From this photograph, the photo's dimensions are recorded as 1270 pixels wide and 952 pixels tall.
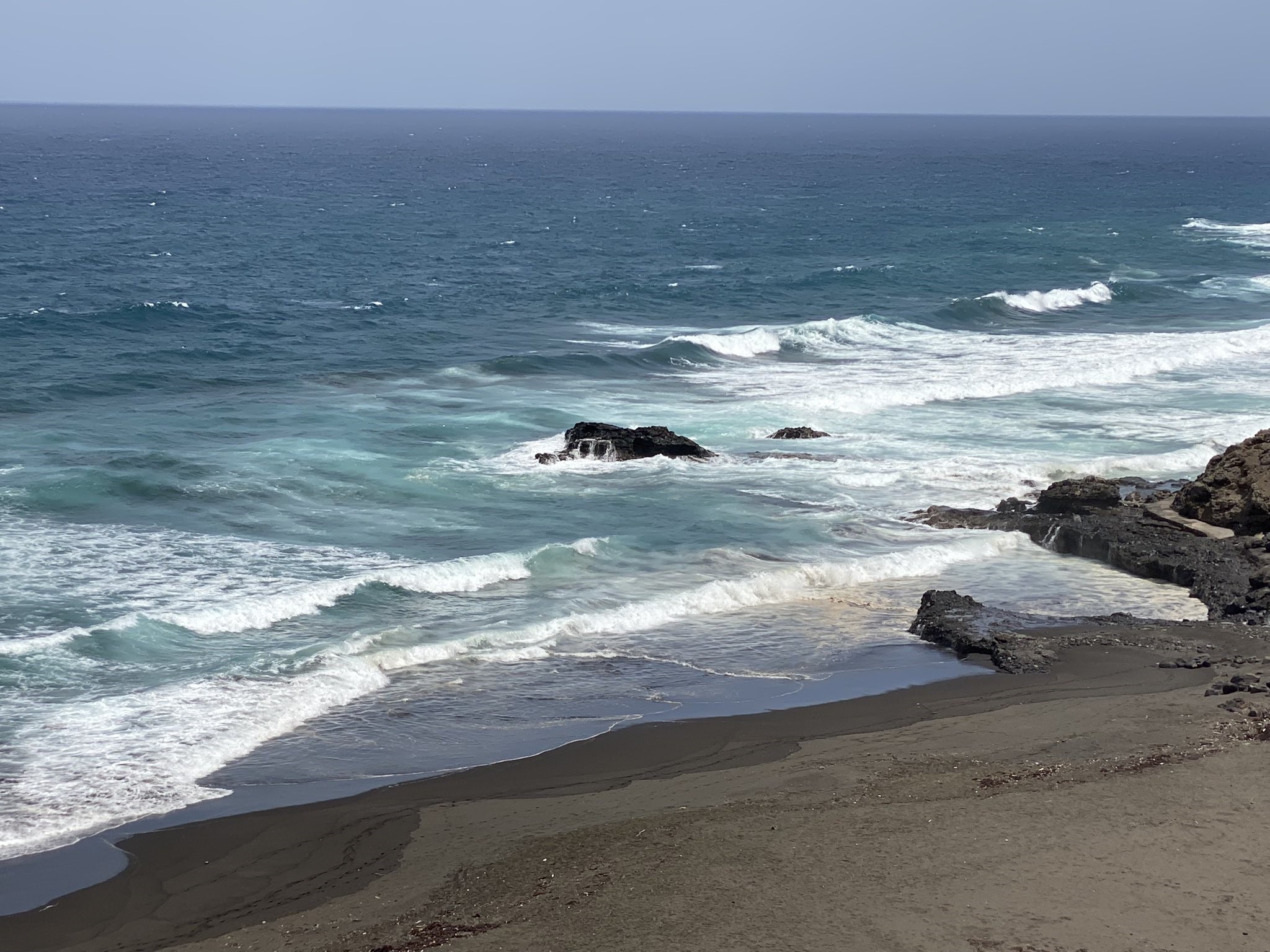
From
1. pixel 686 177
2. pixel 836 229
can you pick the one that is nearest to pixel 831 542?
pixel 836 229

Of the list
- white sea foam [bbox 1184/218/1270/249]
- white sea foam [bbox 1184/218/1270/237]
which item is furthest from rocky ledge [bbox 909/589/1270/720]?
white sea foam [bbox 1184/218/1270/237]

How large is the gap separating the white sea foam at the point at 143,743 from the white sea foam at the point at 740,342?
1096 inches

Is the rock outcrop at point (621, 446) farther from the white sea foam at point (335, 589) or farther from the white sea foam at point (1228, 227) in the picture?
the white sea foam at point (1228, 227)

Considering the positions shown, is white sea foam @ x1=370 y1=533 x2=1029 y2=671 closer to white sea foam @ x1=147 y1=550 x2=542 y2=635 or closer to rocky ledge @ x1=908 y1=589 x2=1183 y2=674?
rocky ledge @ x1=908 y1=589 x2=1183 y2=674

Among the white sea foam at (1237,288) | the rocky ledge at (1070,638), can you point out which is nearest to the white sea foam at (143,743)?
the rocky ledge at (1070,638)

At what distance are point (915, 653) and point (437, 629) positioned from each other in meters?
7.12

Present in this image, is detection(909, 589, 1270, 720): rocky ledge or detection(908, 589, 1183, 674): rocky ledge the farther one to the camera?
detection(908, 589, 1183, 674): rocky ledge

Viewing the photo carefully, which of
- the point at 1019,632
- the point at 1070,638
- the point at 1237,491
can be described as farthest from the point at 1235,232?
the point at 1070,638

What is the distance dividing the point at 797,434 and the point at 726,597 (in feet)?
37.2

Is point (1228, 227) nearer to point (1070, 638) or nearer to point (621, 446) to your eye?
point (621, 446)

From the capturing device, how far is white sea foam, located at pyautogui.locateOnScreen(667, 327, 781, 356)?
147ft

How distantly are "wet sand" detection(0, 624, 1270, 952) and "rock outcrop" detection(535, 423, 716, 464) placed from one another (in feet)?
46.6

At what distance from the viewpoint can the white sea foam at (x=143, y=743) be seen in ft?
45.8

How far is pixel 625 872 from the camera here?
12.0 metres
